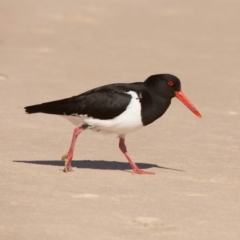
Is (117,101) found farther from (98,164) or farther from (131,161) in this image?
(98,164)

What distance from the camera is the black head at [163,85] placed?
9477 mm

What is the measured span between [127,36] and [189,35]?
4.25 feet

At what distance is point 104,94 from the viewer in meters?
9.27

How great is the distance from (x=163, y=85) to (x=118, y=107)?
70 cm

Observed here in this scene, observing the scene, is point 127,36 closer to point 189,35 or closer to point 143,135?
point 189,35

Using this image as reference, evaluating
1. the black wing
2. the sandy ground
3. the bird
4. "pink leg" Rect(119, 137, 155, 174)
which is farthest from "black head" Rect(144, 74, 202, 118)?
the sandy ground

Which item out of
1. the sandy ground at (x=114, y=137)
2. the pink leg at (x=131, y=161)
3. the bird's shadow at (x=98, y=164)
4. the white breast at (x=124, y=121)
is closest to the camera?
the sandy ground at (x=114, y=137)

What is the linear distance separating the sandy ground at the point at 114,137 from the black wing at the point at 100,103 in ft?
2.01

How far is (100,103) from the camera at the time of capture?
30.2 ft

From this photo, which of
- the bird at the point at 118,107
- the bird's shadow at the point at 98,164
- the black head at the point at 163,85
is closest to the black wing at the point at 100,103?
the bird at the point at 118,107

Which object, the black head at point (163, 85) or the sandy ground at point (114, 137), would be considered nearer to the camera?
the sandy ground at point (114, 137)

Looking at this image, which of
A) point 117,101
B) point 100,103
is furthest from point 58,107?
point 117,101

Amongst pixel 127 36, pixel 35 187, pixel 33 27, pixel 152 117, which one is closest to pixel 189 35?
pixel 127 36

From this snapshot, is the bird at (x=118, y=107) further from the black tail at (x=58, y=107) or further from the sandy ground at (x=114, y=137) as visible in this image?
the sandy ground at (x=114, y=137)
